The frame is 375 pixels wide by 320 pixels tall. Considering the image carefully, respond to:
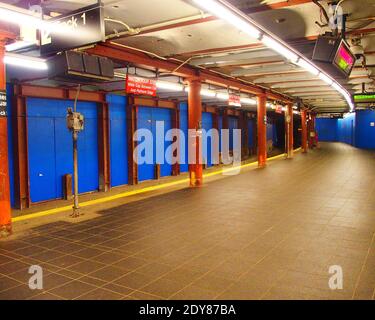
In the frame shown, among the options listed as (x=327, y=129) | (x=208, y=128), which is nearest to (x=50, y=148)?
(x=208, y=128)

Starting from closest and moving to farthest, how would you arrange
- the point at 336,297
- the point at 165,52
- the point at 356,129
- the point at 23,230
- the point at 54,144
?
the point at 336,297 → the point at 23,230 → the point at 165,52 → the point at 54,144 → the point at 356,129

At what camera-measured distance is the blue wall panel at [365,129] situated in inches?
1128

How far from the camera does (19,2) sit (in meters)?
4.61

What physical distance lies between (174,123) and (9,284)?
12571 mm

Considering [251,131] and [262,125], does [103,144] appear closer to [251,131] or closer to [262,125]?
[262,125]

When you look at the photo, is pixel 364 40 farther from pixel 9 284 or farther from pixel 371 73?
pixel 9 284

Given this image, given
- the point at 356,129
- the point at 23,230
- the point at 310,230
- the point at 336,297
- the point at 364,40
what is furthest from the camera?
the point at 356,129

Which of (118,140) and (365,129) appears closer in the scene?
(118,140)

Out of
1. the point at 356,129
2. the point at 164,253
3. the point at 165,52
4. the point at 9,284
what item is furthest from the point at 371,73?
the point at 356,129

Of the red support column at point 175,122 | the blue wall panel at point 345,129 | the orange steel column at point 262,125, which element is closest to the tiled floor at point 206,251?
the orange steel column at point 262,125

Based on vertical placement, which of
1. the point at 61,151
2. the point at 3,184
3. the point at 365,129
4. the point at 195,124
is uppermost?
the point at 365,129

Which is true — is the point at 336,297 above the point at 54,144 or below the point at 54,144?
below

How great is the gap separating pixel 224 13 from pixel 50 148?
8147mm

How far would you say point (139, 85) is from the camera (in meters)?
8.12
